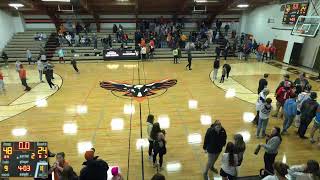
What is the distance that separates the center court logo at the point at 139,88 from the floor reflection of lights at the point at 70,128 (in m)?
3.26

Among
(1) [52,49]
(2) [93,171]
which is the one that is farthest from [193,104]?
(1) [52,49]

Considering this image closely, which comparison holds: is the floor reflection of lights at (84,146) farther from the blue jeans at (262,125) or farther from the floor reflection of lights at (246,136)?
the blue jeans at (262,125)

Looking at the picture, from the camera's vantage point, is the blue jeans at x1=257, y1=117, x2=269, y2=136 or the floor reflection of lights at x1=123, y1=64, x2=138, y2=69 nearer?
the blue jeans at x1=257, y1=117, x2=269, y2=136

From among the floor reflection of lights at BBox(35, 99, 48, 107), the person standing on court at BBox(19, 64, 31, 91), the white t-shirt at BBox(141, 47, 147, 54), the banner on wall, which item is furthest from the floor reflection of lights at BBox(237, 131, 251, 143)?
the banner on wall

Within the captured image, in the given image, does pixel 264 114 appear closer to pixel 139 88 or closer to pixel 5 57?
pixel 139 88

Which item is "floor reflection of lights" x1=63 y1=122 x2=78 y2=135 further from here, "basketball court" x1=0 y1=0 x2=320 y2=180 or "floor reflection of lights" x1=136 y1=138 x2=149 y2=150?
"floor reflection of lights" x1=136 y1=138 x2=149 y2=150

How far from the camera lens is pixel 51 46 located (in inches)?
840

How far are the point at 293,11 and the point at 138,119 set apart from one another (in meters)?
14.7

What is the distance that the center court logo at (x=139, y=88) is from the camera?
11.6 meters

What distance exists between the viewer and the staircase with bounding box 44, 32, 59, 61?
805 inches

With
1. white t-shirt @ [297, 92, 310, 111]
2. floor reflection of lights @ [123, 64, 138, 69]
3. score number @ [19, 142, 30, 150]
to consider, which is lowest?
floor reflection of lights @ [123, 64, 138, 69]

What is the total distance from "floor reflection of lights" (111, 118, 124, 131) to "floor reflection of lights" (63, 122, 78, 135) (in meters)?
1.20

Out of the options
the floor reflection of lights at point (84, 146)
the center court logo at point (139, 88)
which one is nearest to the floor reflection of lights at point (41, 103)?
the center court logo at point (139, 88)

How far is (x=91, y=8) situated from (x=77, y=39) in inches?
114
